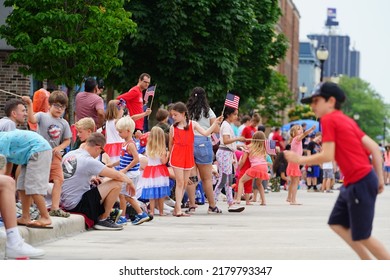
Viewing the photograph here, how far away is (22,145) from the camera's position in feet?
38.3

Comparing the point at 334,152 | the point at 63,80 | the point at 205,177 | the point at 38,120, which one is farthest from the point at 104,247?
the point at 63,80

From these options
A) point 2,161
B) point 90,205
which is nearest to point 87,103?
point 90,205

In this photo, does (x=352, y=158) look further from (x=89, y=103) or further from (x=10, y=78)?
(x=10, y=78)

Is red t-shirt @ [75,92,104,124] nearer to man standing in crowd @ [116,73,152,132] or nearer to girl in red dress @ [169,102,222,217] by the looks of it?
girl in red dress @ [169,102,222,217]

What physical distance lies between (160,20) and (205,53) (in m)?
2.53

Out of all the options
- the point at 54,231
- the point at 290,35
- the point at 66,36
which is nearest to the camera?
the point at 54,231

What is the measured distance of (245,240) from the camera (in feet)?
44.9

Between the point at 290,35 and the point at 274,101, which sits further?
the point at 290,35

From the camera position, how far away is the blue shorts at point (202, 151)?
18.6 metres

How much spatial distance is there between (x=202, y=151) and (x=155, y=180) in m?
0.91

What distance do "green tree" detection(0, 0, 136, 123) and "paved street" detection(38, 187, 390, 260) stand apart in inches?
227

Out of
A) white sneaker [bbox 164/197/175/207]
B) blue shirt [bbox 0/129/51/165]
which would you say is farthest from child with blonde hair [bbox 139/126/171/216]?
blue shirt [bbox 0/129/51/165]

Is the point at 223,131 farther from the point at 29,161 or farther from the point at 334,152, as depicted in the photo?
the point at 334,152

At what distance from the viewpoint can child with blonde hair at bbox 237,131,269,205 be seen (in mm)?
22984
